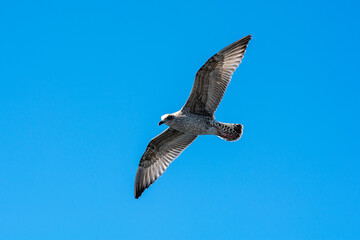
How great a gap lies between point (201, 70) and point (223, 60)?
26.3 inches

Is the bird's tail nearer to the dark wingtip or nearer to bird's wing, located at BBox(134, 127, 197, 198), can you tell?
bird's wing, located at BBox(134, 127, 197, 198)

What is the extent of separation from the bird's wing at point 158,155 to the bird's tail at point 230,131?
4.52ft

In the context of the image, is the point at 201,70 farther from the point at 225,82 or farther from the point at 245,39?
the point at 245,39

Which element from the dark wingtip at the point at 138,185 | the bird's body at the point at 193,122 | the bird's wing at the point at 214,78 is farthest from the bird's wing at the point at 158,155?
the bird's wing at the point at 214,78

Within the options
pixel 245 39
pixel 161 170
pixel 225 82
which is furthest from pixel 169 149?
pixel 245 39

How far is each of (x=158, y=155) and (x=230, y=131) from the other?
268 cm

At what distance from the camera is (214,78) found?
41.5ft

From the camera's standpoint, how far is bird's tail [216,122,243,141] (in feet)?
42.4

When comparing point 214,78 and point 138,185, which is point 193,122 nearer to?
point 214,78

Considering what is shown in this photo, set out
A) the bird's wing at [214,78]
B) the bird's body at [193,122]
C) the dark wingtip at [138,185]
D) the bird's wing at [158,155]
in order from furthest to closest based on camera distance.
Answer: the dark wingtip at [138,185] < the bird's wing at [158,155] < the bird's body at [193,122] < the bird's wing at [214,78]

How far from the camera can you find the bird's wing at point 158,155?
46.8 feet

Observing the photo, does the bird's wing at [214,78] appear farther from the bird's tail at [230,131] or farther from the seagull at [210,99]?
the bird's tail at [230,131]

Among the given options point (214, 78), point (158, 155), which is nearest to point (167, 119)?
point (214, 78)

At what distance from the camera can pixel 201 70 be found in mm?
12484
